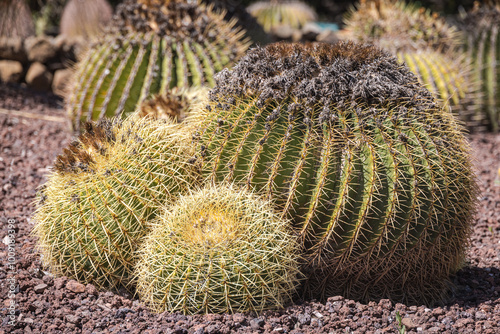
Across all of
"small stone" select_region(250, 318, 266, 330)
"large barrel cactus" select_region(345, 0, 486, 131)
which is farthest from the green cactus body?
"small stone" select_region(250, 318, 266, 330)

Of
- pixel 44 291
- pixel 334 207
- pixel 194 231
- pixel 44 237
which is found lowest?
pixel 44 291

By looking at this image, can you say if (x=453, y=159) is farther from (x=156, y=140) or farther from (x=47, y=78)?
(x=47, y=78)

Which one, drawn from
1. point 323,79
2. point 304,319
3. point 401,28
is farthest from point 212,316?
point 401,28

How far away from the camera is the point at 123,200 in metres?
2.98

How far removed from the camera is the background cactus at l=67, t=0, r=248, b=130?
17.1 ft

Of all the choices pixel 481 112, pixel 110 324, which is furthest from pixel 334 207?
pixel 481 112

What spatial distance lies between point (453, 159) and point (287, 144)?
0.91m

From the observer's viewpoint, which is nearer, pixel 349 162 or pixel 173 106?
pixel 349 162

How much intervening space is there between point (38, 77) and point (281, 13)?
7142 millimetres

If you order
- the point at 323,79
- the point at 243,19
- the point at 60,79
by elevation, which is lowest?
the point at 60,79

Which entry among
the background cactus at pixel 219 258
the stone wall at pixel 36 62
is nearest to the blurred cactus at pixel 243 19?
the stone wall at pixel 36 62

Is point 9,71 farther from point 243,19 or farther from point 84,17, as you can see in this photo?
point 84,17

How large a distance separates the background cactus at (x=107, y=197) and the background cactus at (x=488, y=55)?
5.10 metres

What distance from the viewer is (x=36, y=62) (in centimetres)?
816
